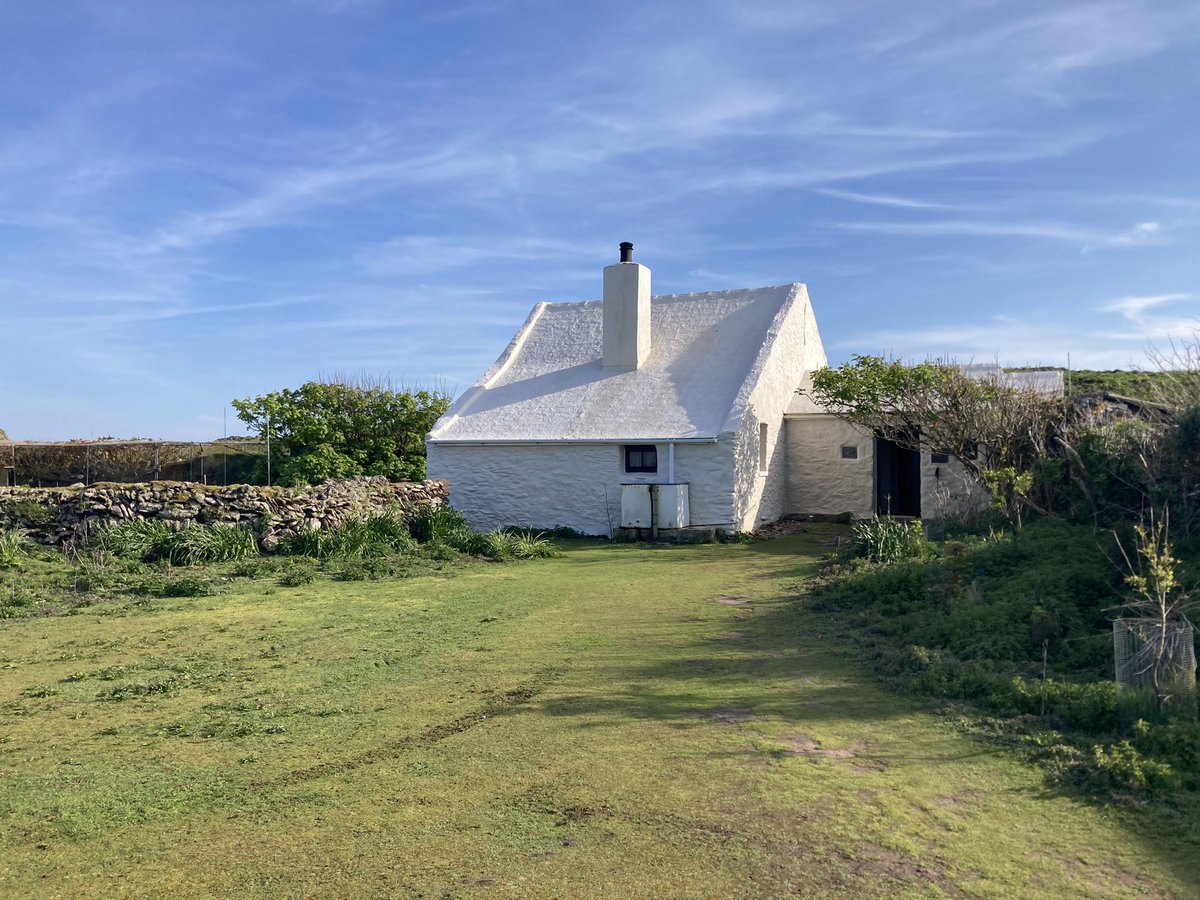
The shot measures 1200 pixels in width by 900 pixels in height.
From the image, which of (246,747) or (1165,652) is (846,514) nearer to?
(1165,652)

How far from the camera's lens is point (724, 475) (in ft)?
63.0

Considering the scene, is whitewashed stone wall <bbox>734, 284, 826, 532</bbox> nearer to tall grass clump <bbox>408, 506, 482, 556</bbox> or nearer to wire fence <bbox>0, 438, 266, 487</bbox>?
tall grass clump <bbox>408, 506, 482, 556</bbox>

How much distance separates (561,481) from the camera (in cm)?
2073

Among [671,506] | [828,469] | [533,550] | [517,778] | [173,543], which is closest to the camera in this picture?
[517,778]

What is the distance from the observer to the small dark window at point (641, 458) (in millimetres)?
20109

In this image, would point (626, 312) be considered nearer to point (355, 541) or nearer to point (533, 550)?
point (533, 550)

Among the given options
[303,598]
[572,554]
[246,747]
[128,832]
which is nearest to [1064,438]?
[572,554]

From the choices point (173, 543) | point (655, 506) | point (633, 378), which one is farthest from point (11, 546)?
point (633, 378)

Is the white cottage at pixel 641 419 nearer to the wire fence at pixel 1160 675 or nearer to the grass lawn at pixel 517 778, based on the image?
the grass lawn at pixel 517 778

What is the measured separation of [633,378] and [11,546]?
13.3 metres

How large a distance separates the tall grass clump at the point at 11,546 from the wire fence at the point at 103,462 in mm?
9467

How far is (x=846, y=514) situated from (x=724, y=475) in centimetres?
379

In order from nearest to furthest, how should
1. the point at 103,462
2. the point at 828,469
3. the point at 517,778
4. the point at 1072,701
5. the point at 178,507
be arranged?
1. the point at 517,778
2. the point at 1072,701
3. the point at 178,507
4. the point at 828,469
5. the point at 103,462

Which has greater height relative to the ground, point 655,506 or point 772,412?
point 772,412
